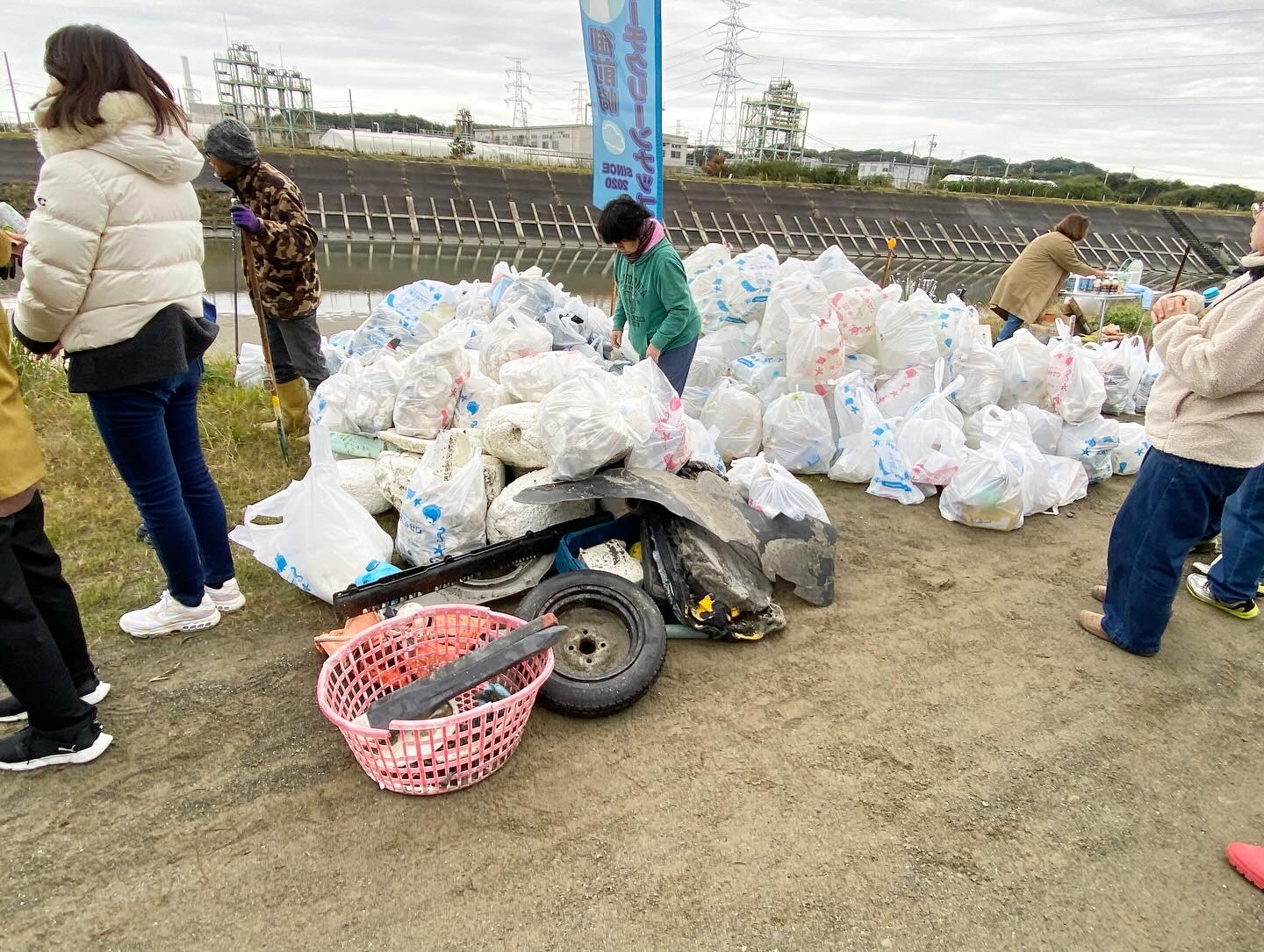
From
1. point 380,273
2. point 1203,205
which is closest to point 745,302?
point 380,273

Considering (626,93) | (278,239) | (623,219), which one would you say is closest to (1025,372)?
(623,219)

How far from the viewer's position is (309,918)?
1449mm

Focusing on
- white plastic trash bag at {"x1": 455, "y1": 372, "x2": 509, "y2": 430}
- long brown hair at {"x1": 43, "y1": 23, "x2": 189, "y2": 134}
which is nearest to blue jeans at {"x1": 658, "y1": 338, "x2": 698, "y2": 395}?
white plastic trash bag at {"x1": 455, "y1": 372, "x2": 509, "y2": 430}

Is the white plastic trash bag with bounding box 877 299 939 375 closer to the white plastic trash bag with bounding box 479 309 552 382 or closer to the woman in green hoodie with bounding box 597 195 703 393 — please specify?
the woman in green hoodie with bounding box 597 195 703 393

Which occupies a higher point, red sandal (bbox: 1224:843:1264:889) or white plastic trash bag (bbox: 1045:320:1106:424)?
white plastic trash bag (bbox: 1045:320:1106:424)

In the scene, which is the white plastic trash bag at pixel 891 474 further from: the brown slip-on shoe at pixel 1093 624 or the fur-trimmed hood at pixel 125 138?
the fur-trimmed hood at pixel 125 138

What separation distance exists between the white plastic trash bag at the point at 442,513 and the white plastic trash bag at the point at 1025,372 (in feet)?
10.9

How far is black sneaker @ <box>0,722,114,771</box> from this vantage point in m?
1.73

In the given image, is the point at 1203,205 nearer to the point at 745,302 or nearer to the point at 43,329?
the point at 745,302

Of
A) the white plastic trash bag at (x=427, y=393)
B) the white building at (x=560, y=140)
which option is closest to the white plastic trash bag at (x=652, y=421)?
the white plastic trash bag at (x=427, y=393)

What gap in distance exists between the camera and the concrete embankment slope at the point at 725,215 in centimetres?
2011

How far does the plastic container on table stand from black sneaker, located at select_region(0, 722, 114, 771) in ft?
4.64

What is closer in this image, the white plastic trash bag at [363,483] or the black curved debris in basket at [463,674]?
the black curved debris in basket at [463,674]

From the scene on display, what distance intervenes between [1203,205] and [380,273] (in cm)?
4001
